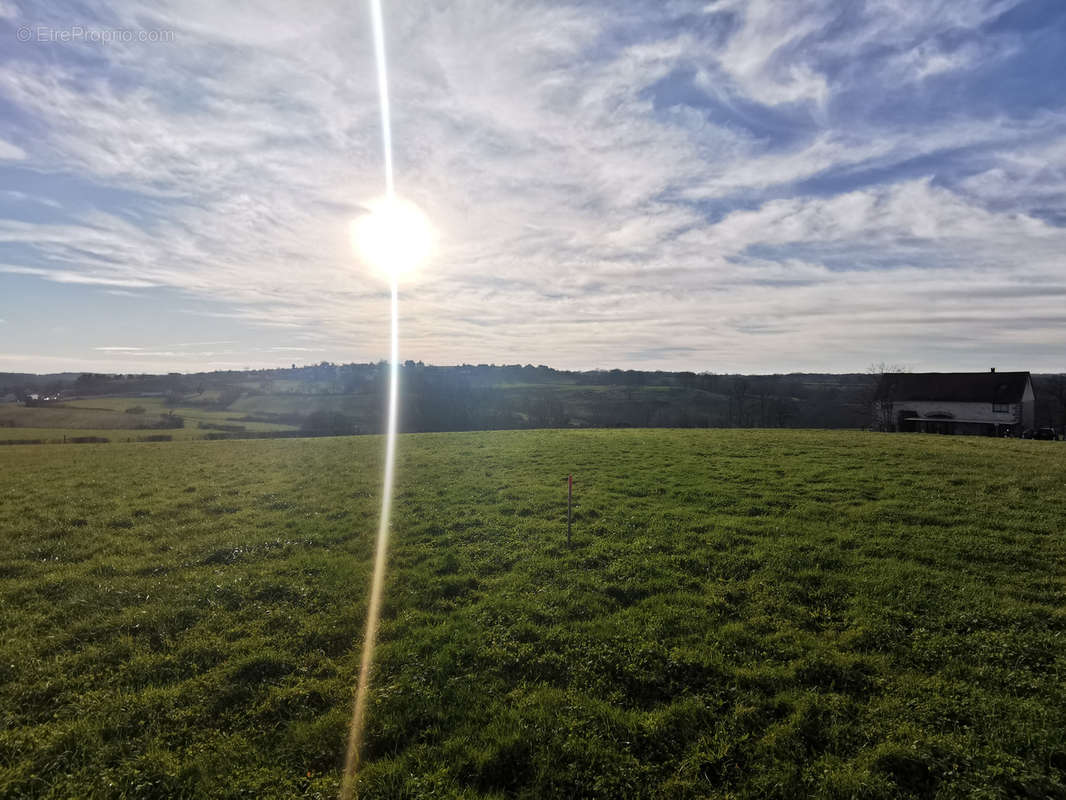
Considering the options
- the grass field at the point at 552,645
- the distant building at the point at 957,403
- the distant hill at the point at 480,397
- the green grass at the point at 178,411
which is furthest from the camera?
the distant hill at the point at 480,397

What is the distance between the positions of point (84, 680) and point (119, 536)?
8.35 meters

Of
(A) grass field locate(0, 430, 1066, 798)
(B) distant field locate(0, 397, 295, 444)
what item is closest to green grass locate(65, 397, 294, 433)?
(B) distant field locate(0, 397, 295, 444)

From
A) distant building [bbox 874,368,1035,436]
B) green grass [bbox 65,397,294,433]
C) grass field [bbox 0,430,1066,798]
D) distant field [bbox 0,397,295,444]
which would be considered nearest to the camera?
grass field [bbox 0,430,1066,798]

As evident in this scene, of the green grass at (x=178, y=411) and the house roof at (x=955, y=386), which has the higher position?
the house roof at (x=955, y=386)

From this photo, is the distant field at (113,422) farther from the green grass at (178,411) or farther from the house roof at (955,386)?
the house roof at (955,386)

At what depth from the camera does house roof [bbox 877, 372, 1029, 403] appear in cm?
5475

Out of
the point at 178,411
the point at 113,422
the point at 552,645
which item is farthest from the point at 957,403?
the point at 178,411

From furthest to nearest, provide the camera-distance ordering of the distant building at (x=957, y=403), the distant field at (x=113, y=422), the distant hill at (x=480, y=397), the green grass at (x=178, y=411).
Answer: the distant hill at (x=480, y=397) < the green grass at (x=178, y=411) < the distant field at (x=113, y=422) < the distant building at (x=957, y=403)

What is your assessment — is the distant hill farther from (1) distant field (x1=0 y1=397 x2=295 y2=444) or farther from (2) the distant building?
(2) the distant building

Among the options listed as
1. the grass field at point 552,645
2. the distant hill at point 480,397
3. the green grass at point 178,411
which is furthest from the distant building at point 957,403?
the green grass at point 178,411

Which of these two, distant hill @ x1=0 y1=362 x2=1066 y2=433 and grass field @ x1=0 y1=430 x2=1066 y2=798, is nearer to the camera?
grass field @ x1=0 y1=430 x2=1066 y2=798

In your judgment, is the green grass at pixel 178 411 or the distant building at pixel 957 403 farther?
the green grass at pixel 178 411

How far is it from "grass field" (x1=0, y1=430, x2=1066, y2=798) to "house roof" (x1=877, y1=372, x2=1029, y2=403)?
49.1m

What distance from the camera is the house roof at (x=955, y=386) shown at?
54750 mm
